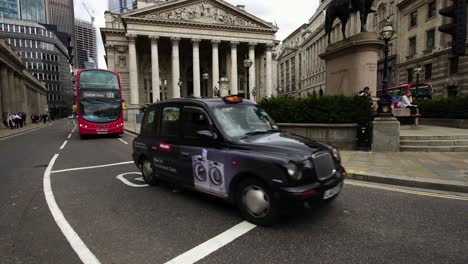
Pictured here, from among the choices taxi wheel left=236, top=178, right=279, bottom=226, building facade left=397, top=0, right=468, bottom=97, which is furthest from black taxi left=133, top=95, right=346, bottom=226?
building facade left=397, top=0, right=468, bottom=97

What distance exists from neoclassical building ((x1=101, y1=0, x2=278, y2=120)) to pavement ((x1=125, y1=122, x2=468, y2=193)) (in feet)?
117

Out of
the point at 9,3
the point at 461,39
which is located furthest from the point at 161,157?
the point at 9,3

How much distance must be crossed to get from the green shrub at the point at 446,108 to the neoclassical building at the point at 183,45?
28.8 m

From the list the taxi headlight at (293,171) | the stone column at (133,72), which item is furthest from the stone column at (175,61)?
the taxi headlight at (293,171)

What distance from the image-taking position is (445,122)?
47.9ft

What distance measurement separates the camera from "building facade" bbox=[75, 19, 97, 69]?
183150mm

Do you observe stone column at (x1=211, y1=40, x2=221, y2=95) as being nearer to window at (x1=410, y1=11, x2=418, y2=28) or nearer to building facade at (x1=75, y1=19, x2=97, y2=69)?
window at (x1=410, y1=11, x2=418, y2=28)

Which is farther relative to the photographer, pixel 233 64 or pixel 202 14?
pixel 233 64

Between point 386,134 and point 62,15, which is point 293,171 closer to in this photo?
point 386,134

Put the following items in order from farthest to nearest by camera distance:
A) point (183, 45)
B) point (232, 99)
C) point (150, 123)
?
point (183, 45), point (150, 123), point (232, 99)

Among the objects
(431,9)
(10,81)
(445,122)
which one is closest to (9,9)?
(10,81)

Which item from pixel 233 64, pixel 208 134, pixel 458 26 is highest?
pixel 233 64

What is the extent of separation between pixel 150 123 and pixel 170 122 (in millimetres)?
923

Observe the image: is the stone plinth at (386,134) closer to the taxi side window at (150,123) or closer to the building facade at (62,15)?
the taxi side window at (150,123)
